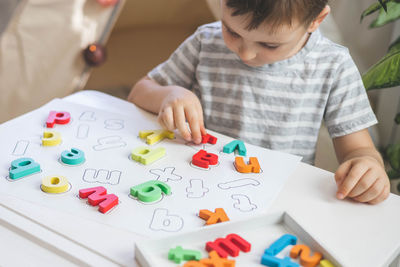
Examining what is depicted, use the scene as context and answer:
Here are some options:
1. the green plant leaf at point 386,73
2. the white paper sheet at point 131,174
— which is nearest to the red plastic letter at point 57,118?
the white paper sheet at point 131,174

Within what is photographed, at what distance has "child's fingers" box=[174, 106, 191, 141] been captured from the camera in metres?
0.67

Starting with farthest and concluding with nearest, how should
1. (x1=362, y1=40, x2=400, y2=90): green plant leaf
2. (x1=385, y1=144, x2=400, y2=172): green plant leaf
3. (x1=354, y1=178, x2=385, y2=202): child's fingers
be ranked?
(x1=385, y1=144, x2=400, y2=172): green plant leaf → (x1=362, y1=40, x2=400, y2=90): green plant leaf → (x1=354, y1=178, x2=385, y2=202): child's fingers

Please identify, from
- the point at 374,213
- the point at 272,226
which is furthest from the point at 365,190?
the point at 272,226

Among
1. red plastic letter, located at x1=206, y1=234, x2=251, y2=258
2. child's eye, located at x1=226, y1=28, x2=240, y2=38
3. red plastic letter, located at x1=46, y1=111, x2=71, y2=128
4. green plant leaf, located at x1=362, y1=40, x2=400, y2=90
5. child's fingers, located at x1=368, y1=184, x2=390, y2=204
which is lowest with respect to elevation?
red plastic letter, located at x1=46, y1=111, x2=71, y2=128

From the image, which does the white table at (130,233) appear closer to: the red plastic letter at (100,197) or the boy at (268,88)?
the red plastic letter at (100,197)

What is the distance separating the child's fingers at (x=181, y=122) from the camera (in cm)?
67

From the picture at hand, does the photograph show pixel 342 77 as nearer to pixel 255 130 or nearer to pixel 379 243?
pixel 255 130

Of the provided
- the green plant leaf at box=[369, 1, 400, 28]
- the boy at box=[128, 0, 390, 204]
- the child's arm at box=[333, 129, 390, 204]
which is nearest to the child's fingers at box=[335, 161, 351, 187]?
the child's arm at box=[333, 129, 390, 204]

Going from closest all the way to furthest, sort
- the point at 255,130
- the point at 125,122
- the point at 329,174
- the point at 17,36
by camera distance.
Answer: the point at 329,174
the point at 125,122
the point at 255,130
the point at 17,36

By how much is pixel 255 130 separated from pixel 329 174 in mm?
262

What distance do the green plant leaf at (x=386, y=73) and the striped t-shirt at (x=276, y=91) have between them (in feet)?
0.12

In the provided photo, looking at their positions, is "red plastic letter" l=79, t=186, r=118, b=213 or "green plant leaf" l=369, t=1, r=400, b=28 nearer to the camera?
"red plastic letter" l=79, t=186, r=118, b=213

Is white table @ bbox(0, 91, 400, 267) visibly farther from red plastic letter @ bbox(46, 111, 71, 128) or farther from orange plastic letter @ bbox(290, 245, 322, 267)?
red plastic letter @ bbox(46, 111, 71, 128)

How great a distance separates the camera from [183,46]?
2.92ft
